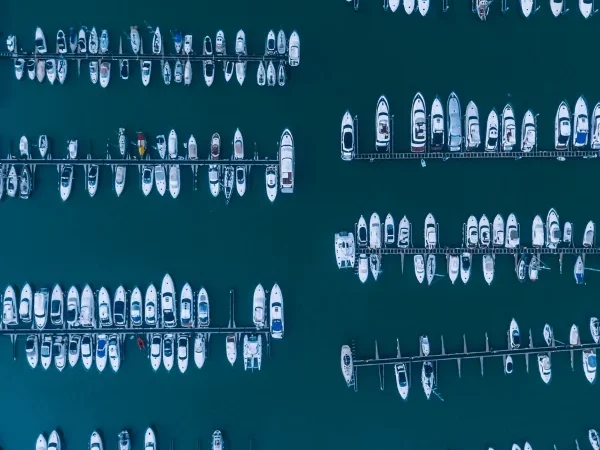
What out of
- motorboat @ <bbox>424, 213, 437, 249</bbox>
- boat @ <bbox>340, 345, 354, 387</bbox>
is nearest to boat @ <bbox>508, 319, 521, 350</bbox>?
motorboat @ <bbox>424, 213, 437, 249</bbox>

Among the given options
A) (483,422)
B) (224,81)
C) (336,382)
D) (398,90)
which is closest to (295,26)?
(224,81)

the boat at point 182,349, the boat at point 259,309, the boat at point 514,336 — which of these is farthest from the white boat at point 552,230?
the boat at point 182,349

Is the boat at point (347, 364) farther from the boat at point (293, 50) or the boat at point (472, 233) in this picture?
the boat at point (293, 50)

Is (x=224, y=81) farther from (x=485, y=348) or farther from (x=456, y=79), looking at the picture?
(x=485, y=348)

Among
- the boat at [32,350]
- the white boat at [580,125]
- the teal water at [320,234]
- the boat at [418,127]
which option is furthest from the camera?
the teal water at [320,234]

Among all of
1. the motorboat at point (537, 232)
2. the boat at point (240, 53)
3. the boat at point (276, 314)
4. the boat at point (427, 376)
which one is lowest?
the boat at point (427, 376)

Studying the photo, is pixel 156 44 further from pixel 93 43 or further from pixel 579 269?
pixel 579 269

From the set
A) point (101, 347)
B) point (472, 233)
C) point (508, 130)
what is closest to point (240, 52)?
point (508, 130)
